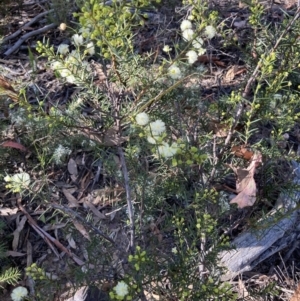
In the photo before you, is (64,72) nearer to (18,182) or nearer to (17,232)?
(18,182)

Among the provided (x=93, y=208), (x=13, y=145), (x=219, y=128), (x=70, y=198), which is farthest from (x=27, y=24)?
(x=219, y=128)

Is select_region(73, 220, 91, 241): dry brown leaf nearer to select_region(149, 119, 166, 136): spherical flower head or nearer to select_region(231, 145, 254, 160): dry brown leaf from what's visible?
select_region(231, 145, 254, 160): dry brown leaf

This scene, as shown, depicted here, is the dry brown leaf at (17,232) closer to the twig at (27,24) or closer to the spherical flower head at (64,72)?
the spherical flower head at (64,72)

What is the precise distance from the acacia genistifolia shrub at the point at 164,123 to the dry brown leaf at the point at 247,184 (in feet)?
0.21

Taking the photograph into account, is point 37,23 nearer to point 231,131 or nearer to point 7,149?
point 7,149

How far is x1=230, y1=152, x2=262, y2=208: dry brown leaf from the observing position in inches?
80.8

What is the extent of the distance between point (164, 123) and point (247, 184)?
1.92ft

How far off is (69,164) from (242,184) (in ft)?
4.33

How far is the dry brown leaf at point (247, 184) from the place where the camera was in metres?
2.05

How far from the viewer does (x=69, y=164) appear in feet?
9.82

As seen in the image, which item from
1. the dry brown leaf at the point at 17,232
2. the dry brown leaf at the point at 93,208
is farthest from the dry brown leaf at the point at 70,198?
the dry brown leaf at the point at 17,232

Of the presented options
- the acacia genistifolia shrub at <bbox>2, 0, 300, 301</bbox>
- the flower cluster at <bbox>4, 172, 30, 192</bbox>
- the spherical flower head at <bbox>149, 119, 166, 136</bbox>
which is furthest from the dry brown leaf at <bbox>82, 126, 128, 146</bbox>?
the flower cluster at <bbox>4, 172, 30, 192</bbox>

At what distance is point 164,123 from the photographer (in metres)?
1.74

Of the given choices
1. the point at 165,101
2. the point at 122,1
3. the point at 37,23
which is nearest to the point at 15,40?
the point at 37,23
